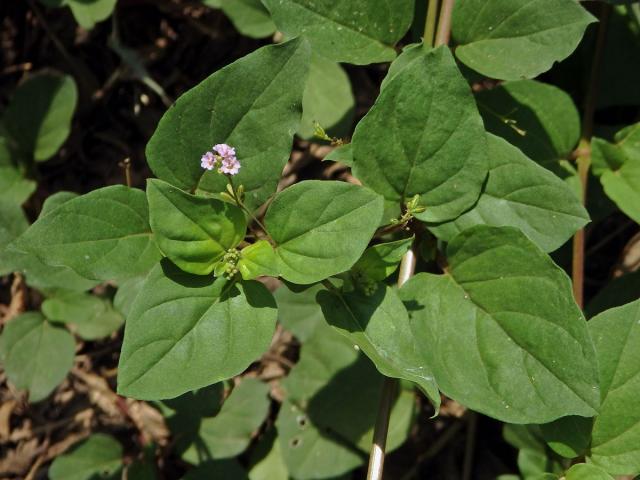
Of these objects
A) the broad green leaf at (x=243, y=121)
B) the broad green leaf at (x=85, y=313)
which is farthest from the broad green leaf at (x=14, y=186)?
the broad green leaf at (x=243, y=121)

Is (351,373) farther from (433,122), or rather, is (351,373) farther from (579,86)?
(579,86)

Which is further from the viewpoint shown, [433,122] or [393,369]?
[433,122]

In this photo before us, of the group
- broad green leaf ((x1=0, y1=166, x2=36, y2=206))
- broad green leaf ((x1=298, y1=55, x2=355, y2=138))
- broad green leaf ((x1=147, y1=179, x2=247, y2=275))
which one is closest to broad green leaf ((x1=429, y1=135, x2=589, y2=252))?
broad green leaf ((x1=147, y1=179, x2=247, y2=275))

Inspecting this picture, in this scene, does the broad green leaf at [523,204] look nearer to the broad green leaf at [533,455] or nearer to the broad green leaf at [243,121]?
the broad green leaf at [243,121]

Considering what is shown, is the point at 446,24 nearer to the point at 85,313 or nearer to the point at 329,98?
the point at 329,98

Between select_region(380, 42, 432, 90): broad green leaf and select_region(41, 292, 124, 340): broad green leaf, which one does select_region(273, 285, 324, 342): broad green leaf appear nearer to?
select_region(41, 292, 124, 340): broad green leaf

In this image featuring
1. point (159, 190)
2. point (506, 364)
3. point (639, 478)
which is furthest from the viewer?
point (639, 478)

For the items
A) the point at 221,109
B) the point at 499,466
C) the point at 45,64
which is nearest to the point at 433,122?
the point at 221,109
